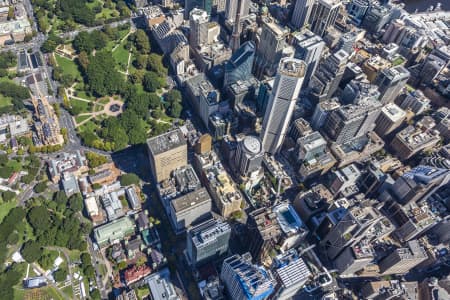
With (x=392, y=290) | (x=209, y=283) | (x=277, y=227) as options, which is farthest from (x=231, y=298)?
(x=392, y=290)

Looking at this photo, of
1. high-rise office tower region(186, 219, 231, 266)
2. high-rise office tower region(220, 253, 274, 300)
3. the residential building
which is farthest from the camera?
high-rise office tower region(186, 219, 231, 266)

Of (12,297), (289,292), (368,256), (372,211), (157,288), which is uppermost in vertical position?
(372,211)

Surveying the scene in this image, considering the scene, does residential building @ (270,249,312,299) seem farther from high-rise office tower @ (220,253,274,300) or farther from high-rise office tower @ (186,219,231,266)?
high-rise office tower @ (186,219,231,266)

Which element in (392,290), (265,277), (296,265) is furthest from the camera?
(392,290)

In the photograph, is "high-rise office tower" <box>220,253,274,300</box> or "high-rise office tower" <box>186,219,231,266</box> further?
"high-rise office tower" <box>186,219,231,266</box>

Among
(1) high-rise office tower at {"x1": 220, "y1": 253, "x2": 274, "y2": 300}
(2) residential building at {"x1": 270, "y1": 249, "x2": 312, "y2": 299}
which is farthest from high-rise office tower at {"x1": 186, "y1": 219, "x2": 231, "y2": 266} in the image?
(2) residential building at {"x1": 270, "y1": 249, "x2": 312, "y2": 299}

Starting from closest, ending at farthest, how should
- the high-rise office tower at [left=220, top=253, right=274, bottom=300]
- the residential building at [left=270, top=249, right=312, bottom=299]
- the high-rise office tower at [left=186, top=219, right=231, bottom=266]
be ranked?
the high-rise office tower at [left=220, top=253, right=274, bottom=300], the residential building at [left=270, top=249, right=312, bottom=299], the high-rise office tower at [left=186, top=219, right=231, bottom=266]

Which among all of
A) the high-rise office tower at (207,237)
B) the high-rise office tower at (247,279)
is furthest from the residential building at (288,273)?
the high-rise office tower at (207,237)

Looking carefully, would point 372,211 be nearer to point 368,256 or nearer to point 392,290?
point 368,256
